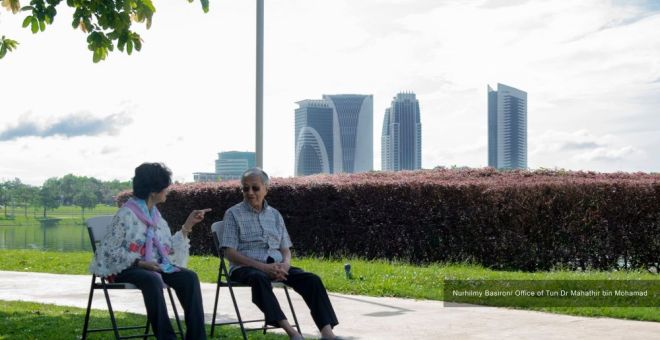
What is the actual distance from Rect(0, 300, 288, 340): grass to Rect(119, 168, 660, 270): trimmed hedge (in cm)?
726

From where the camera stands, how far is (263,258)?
769 cm

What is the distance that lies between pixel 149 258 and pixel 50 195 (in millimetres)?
134513

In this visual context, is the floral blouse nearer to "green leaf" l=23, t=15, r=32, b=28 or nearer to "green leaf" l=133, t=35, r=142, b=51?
"green leaf" l=133, t=35, r=142, b=51

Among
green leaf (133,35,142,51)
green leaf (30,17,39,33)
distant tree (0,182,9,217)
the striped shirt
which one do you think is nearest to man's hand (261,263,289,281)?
the striped shirt

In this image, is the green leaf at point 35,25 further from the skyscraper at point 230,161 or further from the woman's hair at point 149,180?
the skyscraper at point 230,161

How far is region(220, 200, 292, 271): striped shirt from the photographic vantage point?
765 cm

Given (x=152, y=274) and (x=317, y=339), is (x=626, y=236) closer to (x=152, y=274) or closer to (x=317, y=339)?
(x=317, y=339)

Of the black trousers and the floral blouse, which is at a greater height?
the floral blouse

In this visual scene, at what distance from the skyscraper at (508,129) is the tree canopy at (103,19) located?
528 ft

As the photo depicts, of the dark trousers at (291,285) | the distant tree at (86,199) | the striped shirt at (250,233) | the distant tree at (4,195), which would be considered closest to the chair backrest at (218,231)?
the striped shirt at (250,233)

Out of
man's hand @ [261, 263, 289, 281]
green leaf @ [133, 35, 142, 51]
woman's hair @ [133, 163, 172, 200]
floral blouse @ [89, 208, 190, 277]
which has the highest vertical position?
green leaf @ [133, 35, 142, 51]

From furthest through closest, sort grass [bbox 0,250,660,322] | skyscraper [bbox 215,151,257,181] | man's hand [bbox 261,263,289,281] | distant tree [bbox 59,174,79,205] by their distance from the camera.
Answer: skyscraper [bbox 215,151,257,181], distant tree [bbox 59,174,79,205], grass [bbox 0,250,660,322], man's hand [bbox 261,263,289,281]

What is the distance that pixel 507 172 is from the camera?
17.5 m

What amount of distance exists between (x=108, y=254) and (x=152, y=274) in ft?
1.35
